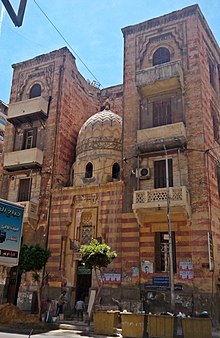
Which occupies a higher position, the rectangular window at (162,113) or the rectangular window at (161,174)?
the rectangular window at (162,113)

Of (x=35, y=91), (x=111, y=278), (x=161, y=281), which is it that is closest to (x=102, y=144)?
(x=35, y=91)

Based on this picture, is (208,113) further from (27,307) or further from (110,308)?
(27,307)

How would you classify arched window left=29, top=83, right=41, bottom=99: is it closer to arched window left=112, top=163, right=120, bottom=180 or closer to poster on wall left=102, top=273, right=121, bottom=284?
arched window left=112, top=163, right=120, bottom=180

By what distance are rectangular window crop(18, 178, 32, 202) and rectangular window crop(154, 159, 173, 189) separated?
9.86 metres

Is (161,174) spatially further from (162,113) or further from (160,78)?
(160,78)

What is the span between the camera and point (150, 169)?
72.4 feet

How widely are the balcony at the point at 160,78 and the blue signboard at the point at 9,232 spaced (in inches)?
654

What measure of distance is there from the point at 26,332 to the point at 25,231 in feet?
31.3

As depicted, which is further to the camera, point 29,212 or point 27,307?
point 29,212

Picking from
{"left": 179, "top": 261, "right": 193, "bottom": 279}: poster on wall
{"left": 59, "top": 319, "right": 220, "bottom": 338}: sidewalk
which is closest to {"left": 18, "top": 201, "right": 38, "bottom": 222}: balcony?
{"left": 59, "top": 319, "right": 220, "bottom": 338}: sidewalk

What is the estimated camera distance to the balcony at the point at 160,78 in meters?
22.4

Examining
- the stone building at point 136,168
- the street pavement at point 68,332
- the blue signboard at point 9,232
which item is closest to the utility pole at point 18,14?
the blue signboard at point 9,232

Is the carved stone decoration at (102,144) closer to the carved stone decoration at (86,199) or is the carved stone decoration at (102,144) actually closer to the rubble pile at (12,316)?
the carved stone decoration at (86,199)

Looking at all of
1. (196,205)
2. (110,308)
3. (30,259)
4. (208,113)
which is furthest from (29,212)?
(208,113)
